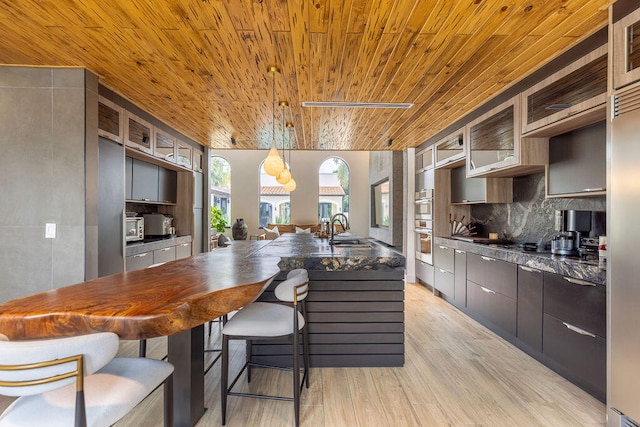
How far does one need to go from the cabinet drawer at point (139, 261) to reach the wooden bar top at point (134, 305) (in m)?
1.90

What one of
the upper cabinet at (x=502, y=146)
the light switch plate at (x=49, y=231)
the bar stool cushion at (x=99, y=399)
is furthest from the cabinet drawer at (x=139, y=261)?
the upper cabinet at (x=502, y=146)

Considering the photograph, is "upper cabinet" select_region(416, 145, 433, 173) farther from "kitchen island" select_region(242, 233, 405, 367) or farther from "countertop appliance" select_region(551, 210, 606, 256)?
"kitchen island" select_region(242, 233, 405, 367)

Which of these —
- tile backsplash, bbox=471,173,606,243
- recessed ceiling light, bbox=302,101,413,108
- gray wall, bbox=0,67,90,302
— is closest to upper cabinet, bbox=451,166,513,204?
tile backsplash, bbox=471,173,606,243

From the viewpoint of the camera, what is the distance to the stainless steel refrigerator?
1569mm

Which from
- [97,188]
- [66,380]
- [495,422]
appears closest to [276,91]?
[97,188]

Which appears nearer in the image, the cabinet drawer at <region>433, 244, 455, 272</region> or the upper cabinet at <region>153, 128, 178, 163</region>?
the upper cabinet at <region>153, 128, 178, 163</region>

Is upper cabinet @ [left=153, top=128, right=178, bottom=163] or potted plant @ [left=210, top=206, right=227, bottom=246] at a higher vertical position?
upper cabinet @ [left=153, top=128, right=178, bottom=163]

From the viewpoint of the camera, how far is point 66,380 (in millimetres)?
894

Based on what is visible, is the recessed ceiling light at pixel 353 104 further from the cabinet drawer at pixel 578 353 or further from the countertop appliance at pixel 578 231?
the cabinet drawer at pixel 578 353

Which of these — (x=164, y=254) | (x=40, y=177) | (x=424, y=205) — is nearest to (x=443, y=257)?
(x=424, y=205)

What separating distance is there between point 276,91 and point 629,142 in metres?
2.66

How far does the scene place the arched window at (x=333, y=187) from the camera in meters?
10.0

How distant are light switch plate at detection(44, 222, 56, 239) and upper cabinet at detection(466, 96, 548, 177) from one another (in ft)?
13.2

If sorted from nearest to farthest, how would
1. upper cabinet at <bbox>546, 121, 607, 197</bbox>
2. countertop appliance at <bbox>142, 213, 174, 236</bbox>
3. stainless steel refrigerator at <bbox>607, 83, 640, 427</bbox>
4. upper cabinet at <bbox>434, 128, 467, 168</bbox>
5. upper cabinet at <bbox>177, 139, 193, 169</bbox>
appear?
stainless steel refrigerator at <bbox>607, 83, 640, 427</bbox> < upper cabinet at <bbox>546, 121, 607, 197</bbox> < upper cabinet at <bbox>434, 128, 467, 168</bbox> < countertop appliance at <bbox>142, 213, 174, 236</bbox> < upper cabinet at <bbox>177, 139, 193, 169</bbox>
